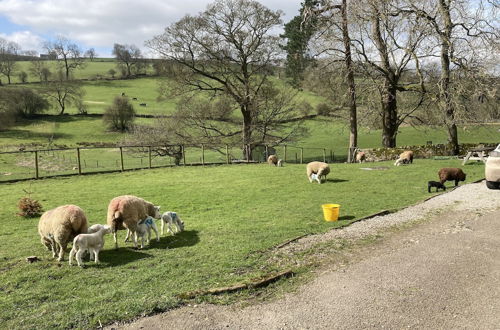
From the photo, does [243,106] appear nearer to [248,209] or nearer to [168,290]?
[248,209]

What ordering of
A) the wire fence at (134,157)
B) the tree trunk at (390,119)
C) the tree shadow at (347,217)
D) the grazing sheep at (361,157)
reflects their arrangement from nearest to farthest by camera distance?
the tree shadow at (347,217)
the grazing sheep at (361,157)
the tree trunk at (390,119)
the wire fence at (134,157)

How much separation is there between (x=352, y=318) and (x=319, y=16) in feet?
87.2

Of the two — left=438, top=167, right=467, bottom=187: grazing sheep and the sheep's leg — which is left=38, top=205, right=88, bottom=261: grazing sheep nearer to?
the sheep's leg

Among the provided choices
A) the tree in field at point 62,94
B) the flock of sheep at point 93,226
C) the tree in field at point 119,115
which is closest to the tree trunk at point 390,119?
the flock of sheep at point 93,226

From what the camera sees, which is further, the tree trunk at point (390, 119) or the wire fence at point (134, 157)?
the wire fence at point (134, 157)

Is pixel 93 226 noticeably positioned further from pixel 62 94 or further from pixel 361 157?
pixel 62 94

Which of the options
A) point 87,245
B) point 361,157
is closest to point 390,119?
point 361,157

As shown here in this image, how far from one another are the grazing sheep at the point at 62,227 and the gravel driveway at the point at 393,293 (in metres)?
3.79

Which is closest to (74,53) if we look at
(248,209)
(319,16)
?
(319,16)

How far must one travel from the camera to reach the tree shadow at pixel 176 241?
8.96m

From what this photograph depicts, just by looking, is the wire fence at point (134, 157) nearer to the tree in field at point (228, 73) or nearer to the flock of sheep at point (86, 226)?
the tree in field at point (228, 73)

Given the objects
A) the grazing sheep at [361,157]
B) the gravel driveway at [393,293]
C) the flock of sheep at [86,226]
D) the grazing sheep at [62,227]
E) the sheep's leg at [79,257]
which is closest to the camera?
the gravel driveway at [393,293]

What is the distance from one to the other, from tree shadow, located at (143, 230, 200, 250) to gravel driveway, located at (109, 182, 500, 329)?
8.45ft

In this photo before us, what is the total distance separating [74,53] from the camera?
101500 mm
